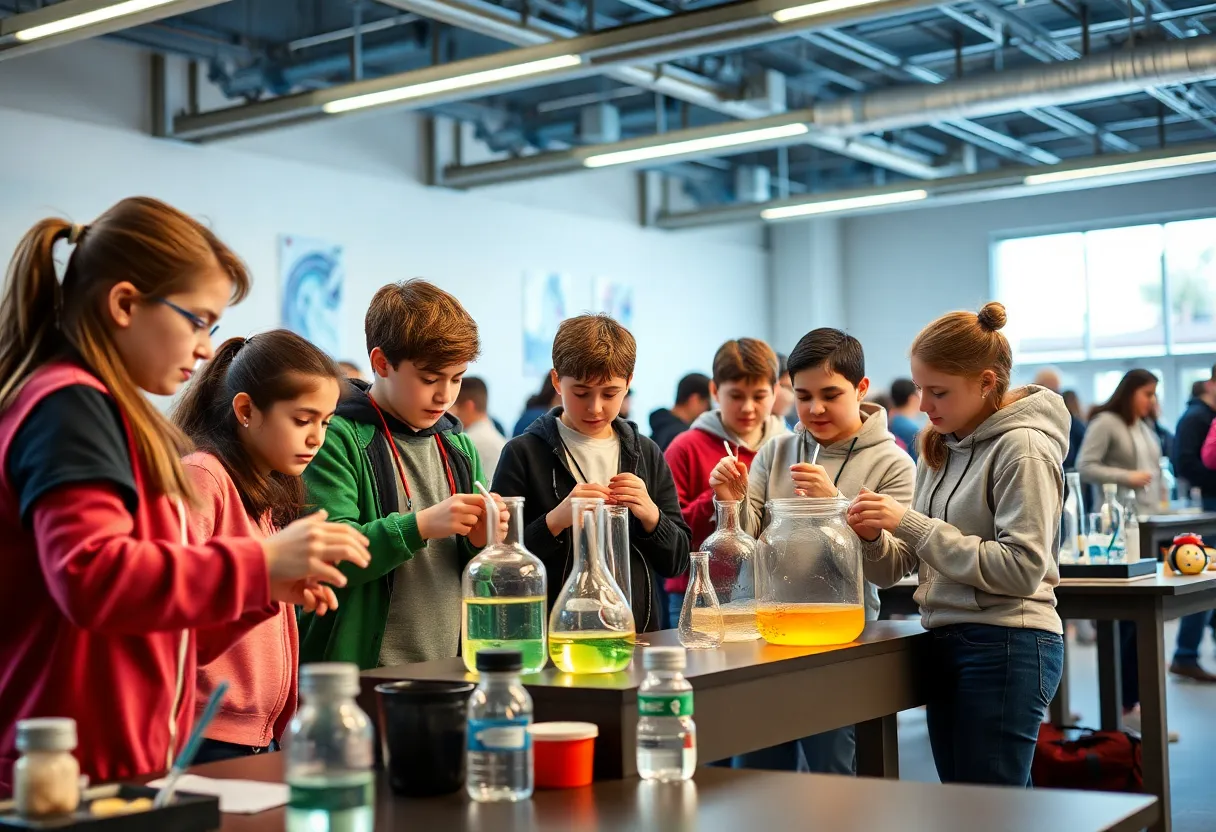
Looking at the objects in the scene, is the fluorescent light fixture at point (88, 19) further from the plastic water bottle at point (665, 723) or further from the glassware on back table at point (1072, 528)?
the plastic water bottle at point (665, 723)

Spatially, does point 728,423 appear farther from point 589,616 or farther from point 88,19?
point 88,19

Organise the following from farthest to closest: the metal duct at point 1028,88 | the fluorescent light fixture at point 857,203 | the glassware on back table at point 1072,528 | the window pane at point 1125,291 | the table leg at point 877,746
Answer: the window pane at point 1125,291
the fluorescent light fixture at point 857,203
the metal duct at point 1028,88
the glassware on back table at point 1072,528
the table leg at point 877,746

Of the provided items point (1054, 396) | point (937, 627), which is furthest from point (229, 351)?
point (1054, 396)

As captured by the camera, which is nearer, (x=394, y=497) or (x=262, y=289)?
(x=394, y=497)

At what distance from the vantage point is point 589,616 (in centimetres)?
175

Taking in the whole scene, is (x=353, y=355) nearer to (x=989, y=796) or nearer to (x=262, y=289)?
(x=262, y=289)

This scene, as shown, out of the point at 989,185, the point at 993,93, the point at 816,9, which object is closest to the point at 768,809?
the point at 816,9

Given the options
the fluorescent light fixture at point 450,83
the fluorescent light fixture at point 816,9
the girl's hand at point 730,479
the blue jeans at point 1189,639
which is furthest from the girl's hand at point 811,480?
the blue jeans at point 1189,639

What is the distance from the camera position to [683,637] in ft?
6.89

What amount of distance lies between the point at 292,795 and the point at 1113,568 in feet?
8.33

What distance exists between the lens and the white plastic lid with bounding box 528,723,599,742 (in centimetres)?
151

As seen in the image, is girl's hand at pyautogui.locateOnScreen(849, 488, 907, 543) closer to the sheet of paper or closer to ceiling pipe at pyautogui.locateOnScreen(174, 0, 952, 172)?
the sheet of paper

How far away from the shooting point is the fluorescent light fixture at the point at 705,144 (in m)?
7.71

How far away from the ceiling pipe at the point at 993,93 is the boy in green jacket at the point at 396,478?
5607 millimetres
